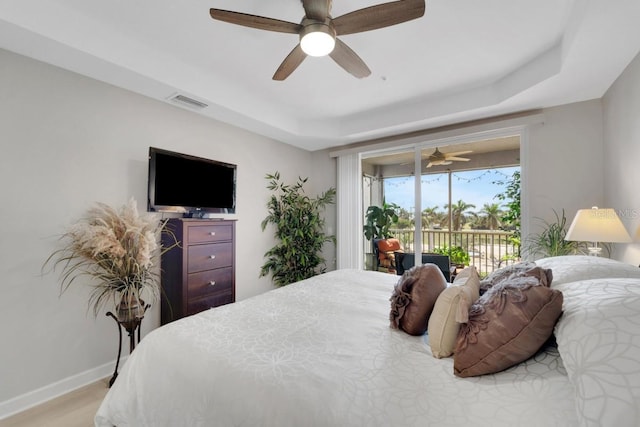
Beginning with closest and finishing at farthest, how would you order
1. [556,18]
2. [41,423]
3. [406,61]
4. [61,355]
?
[41,423], [556,18], [61,355], [406,61]

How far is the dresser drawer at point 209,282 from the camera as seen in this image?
2.50 metres

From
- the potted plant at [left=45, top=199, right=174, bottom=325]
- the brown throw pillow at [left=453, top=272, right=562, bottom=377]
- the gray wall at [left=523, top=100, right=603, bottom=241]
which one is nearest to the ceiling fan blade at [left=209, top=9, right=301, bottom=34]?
the potted plant at [left=45, top=199, right=174, bottom=325]

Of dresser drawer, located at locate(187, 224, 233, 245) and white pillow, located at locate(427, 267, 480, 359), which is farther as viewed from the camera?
dresser drawer, located at locate(187, 224, 233, 245)

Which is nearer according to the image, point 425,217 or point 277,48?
point 277,48

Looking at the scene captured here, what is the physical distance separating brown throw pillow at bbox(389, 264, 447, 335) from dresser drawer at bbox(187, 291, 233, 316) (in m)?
1.90

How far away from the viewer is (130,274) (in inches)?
83.1

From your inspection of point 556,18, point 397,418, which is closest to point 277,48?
point 556,18

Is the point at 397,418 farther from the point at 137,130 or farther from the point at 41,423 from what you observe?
the point at 137,130

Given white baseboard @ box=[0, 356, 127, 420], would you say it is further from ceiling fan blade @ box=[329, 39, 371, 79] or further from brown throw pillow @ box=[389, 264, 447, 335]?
ceiling fan blade @ box=[329, 39, 371, 79]

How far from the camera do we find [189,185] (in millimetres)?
2740

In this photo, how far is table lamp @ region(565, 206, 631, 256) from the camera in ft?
6.27

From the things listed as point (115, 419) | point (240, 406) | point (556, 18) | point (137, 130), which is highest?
point (556, 18)

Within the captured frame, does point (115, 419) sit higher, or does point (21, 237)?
point (21, 237)

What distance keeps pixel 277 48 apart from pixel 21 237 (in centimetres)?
234
